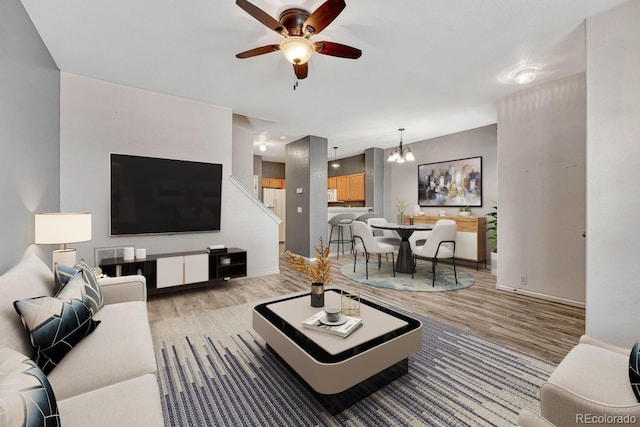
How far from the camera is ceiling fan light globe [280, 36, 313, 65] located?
81.3 inches

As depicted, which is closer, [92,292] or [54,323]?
[54,323]

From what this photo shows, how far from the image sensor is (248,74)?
10.2 ft

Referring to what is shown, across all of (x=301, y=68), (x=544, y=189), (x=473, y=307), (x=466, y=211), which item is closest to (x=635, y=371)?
(x=473, y=307)

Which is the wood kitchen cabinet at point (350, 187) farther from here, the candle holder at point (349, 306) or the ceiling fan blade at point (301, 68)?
the candle holder at point (349, 306)

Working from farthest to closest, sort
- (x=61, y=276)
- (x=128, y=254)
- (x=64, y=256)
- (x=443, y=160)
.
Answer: (x=443, y=160)
(x=128, y=254)
(x=64, y=256)
(x=61, y=276)

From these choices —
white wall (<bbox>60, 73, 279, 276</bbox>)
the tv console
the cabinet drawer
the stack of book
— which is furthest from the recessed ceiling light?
the cabinet drawer

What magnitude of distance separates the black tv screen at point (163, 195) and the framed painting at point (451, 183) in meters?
→ 4.28

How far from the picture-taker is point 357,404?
1.58 metres

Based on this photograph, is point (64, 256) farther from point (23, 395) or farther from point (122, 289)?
point (23, 395)

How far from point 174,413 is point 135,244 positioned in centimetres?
262

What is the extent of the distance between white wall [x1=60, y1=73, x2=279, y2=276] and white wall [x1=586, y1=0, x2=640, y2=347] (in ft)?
12.9

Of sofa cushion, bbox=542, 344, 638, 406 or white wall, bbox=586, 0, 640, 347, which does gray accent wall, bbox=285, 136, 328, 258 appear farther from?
sofa cushion, bbox=542, 344, 638, 406

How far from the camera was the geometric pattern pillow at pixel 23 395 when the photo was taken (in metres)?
0.66

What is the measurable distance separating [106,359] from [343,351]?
46.6 inches
